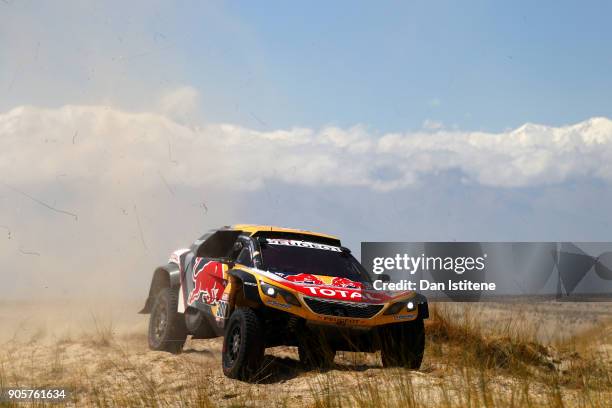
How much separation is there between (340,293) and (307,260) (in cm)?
114

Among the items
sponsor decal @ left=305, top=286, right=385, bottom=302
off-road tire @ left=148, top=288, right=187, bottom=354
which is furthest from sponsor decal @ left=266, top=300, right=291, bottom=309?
off-road tire @ left=148, top=288, right=187, bottom=354

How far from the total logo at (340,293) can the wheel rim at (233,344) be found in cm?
95

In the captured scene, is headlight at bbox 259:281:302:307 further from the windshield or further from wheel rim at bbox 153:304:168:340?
wheel rim at bbox 153:304:168:340

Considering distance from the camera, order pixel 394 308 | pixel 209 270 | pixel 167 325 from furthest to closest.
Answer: pixel 167 325
pixel 209 270
pixel 394 308

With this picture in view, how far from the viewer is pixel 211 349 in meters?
13.0

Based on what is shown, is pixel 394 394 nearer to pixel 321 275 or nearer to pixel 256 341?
pixel 256 341

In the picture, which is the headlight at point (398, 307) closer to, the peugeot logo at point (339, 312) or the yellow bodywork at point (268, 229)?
the peugeot logo at point (339, 312)

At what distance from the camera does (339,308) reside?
30.2 ft

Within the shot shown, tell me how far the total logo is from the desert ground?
756mm

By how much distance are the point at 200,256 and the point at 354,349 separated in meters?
3.31

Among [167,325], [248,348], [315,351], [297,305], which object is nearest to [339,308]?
[297,305]

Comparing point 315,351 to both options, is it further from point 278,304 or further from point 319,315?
point 278,304

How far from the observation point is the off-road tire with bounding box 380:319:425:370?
952 cm

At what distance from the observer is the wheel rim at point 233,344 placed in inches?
364
